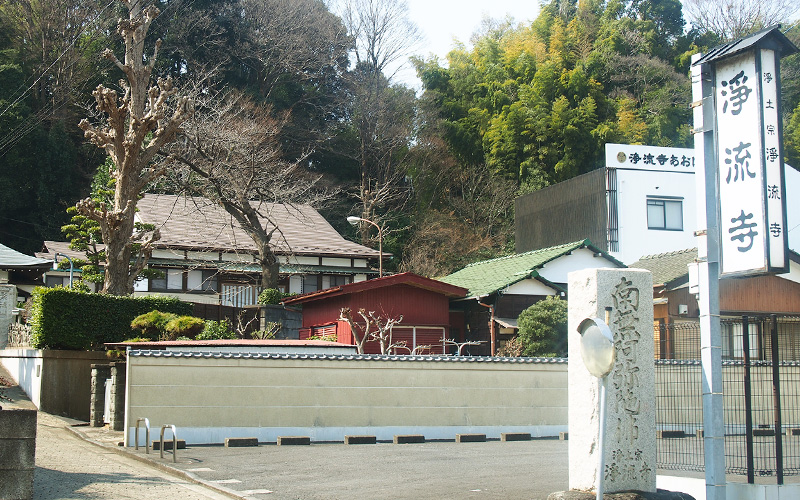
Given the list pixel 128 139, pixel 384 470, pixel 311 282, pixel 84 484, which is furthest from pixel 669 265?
pixel 84 484

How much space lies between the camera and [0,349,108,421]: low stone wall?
61.3ft

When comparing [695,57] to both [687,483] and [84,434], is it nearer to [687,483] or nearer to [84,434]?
[687,483]

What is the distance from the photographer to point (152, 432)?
13969 millimetres

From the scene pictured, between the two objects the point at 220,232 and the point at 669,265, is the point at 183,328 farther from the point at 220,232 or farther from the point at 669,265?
the point at 669,265

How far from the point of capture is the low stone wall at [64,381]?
1869cm

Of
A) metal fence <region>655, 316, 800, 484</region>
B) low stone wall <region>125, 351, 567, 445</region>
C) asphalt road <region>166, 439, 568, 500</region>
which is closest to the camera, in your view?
metal fence <region>655, 316, 800, 484</region>

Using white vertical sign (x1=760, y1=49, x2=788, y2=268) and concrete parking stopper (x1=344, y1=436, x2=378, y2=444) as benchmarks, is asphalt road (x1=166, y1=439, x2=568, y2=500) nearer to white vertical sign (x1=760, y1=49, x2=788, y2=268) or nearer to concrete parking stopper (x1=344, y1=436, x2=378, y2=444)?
concrete parking stopper (x1=344, y1=436, x2=378, y2=444)

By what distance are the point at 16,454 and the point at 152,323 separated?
1120 centimetres

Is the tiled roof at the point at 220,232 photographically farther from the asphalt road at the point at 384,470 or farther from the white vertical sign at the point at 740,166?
the white vertical sign at the point at 740,166

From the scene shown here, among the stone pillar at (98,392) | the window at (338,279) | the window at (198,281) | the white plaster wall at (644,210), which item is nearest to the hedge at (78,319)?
the stone pillar at (98,392)

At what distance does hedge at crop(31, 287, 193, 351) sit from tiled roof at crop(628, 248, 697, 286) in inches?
585

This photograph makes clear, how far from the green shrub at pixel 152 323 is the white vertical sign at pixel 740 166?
1468 cm

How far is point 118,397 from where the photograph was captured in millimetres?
16078

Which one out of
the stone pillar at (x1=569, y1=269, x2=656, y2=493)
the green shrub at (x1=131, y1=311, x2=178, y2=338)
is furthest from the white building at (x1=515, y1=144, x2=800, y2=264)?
the stone pillar at (x1=569, y1=269, x2=656, y2=493)
